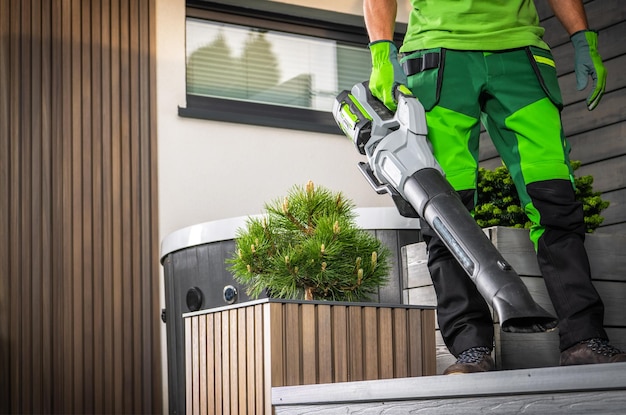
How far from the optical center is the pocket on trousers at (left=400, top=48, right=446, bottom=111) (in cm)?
202

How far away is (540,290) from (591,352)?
0.39 meters

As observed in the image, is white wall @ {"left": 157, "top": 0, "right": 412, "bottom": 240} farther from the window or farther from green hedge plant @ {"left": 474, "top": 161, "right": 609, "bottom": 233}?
green hedge plant @ {"left": 474, "top": 161, "right": 609, "bottom": 233}

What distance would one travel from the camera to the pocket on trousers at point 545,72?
2.01 meters

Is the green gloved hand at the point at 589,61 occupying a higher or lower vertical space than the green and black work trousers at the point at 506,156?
higher

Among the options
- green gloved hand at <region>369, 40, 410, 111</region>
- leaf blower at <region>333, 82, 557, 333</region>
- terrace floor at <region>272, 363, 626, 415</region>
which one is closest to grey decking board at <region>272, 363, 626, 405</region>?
terrace floor at <region>272, 363, 626, 415</region>

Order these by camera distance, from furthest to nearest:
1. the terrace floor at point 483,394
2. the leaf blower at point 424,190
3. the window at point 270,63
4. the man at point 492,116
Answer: the window at point 270,63 → the man at point 492,116 → the leaf blower at point 424,190 → the terrace floor at point 483,394

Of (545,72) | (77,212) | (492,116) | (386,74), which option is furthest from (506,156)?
(77,212)

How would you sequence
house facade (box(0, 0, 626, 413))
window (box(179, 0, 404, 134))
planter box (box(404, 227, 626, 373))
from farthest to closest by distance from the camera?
window (box(179, 0, 404, 134)), house facade (box(0, 0, 626, 413)), planter box (box(404, 227, 626, 373))

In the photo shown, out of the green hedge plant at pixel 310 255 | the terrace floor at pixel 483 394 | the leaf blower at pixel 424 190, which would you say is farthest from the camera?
the green hedge plant at pixel 310 255

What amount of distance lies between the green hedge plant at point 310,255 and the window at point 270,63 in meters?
2.03

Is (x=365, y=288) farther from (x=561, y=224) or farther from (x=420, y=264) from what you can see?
(x=561, y=224)

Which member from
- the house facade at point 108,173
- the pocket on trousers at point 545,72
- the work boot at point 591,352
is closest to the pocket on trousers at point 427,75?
the pocket on trousers at point 545,72

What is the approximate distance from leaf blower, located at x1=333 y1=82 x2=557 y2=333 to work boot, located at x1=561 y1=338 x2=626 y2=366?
309 mm

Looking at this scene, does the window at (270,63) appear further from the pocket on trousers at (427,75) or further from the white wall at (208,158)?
the pocket on trousers at (427,75)
